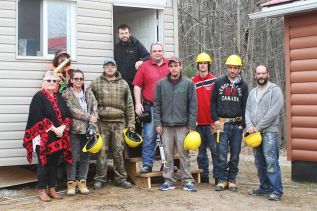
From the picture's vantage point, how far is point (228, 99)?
700cm

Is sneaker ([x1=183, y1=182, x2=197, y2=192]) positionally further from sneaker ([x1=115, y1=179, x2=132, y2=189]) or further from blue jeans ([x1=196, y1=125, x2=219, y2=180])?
sneaker ([x1=115, y1=179, x2=132, y2=189])

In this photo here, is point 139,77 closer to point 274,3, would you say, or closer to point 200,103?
point 200,103

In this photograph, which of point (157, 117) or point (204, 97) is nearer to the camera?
point (157, 117)

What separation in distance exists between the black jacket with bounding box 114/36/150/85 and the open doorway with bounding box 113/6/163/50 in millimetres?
936

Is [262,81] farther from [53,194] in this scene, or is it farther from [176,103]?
[53,194]

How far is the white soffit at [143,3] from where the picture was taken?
851cm

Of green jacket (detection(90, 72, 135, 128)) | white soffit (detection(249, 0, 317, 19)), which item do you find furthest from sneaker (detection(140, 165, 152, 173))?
white soffit (detection(249, 0, 317, 19))

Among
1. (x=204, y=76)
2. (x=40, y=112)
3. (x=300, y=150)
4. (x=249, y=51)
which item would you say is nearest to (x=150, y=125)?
(x=204, y=76)

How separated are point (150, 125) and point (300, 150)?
9.49 ft

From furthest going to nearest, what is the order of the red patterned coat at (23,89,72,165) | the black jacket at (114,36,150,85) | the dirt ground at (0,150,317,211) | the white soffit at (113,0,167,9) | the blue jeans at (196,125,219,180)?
the white soffit at (113,0,167,9)
the black jacket at (114,36,150,85)
the blue jeans at (196,125,219,180)
the red patterned coat at (23,89,72,165)
the dirt ground at (0,150,317,211)

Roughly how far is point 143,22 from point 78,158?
3398 millimetres

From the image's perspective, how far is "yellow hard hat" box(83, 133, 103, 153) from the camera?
6.82 metres

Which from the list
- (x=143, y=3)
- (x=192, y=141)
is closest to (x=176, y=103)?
(x=192, y=141)

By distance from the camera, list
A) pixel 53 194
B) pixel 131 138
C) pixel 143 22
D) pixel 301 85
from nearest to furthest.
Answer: pixel 53 194 < pixel 131 138 < pixel 301 85 < pixel 143 22
